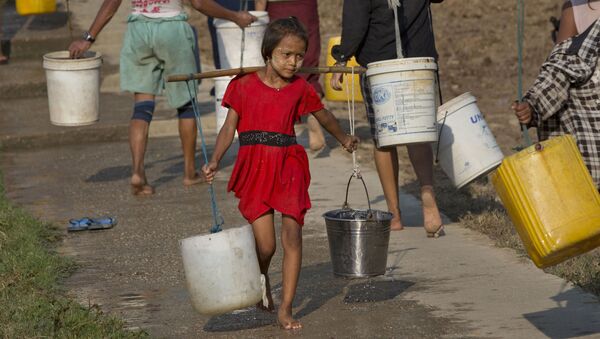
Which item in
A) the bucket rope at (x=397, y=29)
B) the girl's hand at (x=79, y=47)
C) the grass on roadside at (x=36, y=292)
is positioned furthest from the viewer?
the girl's hand at (x=79, y=47)

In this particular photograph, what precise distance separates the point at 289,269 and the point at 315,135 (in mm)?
5005

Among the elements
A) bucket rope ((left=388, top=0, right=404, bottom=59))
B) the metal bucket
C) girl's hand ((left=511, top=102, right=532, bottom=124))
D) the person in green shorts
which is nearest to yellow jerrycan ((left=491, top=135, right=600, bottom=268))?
girl's hand ((left=511, top=102, right=532, bottom=124))

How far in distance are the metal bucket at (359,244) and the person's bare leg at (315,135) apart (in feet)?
15.0

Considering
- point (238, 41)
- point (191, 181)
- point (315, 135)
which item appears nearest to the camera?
point (191, 181)

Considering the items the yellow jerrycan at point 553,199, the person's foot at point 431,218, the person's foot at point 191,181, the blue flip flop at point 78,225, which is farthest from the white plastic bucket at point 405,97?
the person's foot at point 191,181

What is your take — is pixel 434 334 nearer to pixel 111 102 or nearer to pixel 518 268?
pixel 518 268

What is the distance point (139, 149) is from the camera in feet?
Answer: 32.2

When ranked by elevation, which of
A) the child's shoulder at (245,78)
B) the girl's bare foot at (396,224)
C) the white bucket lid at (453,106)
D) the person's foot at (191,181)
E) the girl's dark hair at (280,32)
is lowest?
the person's foot at (191,181)

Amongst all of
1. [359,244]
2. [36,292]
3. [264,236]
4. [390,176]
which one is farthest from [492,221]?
[36,292]

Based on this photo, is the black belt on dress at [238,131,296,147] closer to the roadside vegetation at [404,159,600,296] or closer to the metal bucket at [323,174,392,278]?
the metal bucket at [323,174,392,278]

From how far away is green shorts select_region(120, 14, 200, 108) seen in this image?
961 centimetres

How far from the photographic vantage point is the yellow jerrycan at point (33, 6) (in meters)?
15.3

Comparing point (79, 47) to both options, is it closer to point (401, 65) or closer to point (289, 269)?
point (401, 65)

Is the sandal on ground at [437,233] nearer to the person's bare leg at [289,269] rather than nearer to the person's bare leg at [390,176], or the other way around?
the person's bare leg at [390,176]
